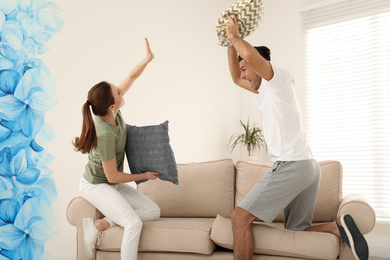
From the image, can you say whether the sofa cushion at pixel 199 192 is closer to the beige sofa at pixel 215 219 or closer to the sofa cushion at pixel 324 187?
the beige sofa at pixel 215 219

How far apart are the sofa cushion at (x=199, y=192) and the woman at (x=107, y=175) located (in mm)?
314

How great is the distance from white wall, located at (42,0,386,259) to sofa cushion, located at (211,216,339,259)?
1632 millimetres

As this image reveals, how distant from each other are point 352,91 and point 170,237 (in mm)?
2942

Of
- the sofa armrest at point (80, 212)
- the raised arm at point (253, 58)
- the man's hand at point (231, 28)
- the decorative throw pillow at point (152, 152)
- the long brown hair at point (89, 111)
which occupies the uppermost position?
the man's hand at point (231, 28)

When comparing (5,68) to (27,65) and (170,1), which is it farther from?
(170,1)

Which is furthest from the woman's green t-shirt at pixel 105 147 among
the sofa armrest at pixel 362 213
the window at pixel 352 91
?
the window at pixel 352 91

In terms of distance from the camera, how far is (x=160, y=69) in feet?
13.8

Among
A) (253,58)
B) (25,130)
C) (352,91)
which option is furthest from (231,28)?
(352,91)

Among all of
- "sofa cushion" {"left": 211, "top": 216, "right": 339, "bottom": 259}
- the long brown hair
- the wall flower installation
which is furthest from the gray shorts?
the wall flower installation

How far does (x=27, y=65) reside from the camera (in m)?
3.03

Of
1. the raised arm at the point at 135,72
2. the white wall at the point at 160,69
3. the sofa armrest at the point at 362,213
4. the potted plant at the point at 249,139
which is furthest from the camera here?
the potted plant at the point at 249,139

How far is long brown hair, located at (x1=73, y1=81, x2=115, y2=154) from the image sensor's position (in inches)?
91.8

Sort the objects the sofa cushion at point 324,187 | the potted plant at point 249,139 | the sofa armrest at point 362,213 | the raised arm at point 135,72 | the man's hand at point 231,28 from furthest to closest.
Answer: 1. the potted plant at point 249,139
2. the raised arm at point 135,72
3. the sofa cushion at point 324,187
4. the sofa armrest at point 362,213
5. the man's hand at point 231,28

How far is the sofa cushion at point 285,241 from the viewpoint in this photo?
6.83 feet
